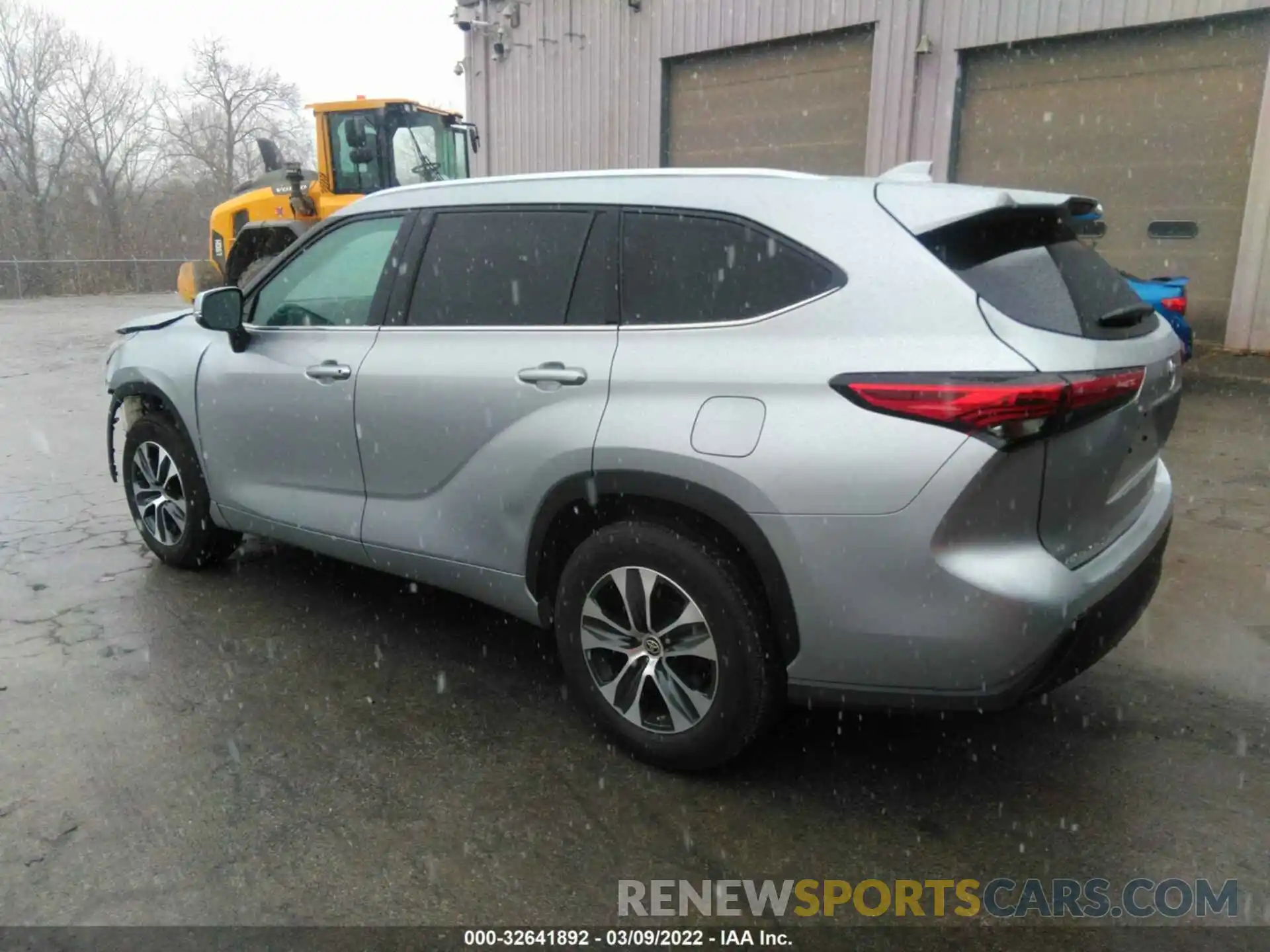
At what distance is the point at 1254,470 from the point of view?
6379 millimetres

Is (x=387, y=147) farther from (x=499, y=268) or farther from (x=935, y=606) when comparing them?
(x=935, y=606)

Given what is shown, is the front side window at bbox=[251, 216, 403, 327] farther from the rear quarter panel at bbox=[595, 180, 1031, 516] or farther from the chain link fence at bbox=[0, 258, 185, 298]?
the chain link fence at bbox=[0, 258, 185, 298]

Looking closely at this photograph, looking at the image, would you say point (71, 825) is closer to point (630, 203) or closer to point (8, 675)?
point (8, 675)

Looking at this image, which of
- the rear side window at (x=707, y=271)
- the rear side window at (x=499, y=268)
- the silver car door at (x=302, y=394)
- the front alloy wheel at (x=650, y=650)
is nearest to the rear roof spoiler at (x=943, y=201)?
the rear side window at (x=707, y=271)

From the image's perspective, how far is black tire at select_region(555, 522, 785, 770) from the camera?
8.70ft

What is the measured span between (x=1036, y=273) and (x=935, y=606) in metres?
0.97

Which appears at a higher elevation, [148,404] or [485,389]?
[485,389]

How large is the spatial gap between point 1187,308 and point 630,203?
34.3ft

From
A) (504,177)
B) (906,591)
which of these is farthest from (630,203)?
(906,591)

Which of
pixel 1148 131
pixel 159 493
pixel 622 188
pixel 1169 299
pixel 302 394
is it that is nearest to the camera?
pixel 622 188

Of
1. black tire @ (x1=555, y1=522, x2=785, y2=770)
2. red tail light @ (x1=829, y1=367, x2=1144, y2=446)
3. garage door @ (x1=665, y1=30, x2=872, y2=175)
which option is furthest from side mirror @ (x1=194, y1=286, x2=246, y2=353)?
garage door @ (x1=665, y1=30, x2=872, y2=175)

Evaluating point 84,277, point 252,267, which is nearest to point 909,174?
point 252,267

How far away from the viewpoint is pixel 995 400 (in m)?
2.28

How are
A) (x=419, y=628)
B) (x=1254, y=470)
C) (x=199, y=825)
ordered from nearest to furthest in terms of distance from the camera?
(x=199, y=825), (x=419, y=628), (x=1254, y=470)
